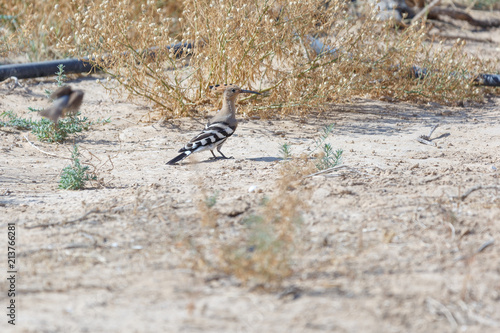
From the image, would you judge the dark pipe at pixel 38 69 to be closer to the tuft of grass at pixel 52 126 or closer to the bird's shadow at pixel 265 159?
the tuft of grass at pixel 52 126

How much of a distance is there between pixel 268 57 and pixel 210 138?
5.76 ft

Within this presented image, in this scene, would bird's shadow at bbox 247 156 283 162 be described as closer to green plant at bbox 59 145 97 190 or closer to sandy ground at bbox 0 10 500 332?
sandy ground at bbox 0 10 500 332

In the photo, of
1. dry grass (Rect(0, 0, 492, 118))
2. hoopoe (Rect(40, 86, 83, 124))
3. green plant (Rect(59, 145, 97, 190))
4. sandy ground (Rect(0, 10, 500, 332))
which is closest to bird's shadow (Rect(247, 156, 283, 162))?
→ sandy ground (Rect(0, 10, 500, 332))

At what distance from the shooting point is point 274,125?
6465 millimetres

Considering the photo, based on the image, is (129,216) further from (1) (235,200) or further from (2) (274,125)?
(2) (274,125)

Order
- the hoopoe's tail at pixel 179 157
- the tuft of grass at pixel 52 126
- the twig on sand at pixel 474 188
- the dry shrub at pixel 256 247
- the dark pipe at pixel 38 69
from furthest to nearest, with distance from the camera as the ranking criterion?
the dark pipe at pixel 38 69 → the tuft of grass at pixel 52 126 → the hoopoe's tail at pixel 179 157 → the twig on sand at pixel 474 188 → the dry shrub at pixel 256 247

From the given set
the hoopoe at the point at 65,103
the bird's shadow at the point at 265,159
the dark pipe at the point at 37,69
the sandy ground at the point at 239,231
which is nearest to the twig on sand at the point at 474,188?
the sandy ground at the point at 239,231

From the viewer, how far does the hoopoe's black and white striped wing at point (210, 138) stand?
530cm

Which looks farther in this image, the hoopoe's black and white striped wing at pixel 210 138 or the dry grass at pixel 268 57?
the dry grass at pixel 268 57

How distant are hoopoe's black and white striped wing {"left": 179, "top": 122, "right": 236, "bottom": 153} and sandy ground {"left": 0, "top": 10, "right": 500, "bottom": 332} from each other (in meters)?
0.16

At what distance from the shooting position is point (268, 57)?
6.70 meters

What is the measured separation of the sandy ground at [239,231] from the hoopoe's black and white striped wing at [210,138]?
16 centimetres

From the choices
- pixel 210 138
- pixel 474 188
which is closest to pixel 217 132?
pixel 210 138

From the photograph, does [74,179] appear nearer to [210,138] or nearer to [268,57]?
[210,138]
